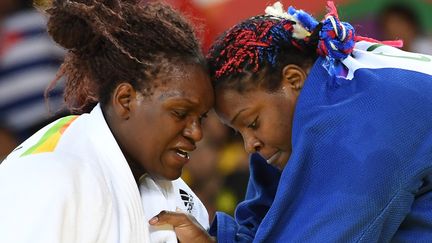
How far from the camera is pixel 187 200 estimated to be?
2480mm

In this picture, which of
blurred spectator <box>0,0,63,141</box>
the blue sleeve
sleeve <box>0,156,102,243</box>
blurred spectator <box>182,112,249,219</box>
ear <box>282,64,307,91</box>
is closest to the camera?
sleeve <box>0,156,102,243</box>

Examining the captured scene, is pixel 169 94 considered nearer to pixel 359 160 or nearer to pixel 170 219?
pixel 170 219

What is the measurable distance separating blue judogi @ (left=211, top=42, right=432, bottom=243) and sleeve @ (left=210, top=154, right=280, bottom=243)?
272 millimetres

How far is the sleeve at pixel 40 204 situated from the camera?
192 centimetres

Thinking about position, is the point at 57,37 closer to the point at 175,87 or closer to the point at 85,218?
the point at 175,87

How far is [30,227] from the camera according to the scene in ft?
6.31

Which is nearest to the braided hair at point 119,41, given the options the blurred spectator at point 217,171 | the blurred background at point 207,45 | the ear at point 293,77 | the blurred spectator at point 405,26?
the ear at point 293,77

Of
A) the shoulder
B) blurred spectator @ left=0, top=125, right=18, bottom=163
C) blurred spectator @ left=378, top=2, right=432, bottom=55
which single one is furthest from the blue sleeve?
blurred spectator @ left=378, top=2, right=432, bottom=55

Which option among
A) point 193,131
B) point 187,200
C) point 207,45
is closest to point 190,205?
point 187,200

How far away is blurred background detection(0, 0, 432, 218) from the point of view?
151 inches

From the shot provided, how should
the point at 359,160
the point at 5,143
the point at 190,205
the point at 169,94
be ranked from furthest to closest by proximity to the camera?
the point at 5,143
the point at 190,205
the point at 169,94
the point at 359,160

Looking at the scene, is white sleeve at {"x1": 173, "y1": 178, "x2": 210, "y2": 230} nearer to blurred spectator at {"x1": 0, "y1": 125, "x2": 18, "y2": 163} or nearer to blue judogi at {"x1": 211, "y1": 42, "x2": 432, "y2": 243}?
blue judogi at {"x1": 211, "y1": 42, "x2": 432, "y2": 243}

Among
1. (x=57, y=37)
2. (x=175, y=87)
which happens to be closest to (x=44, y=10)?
(x=57, y=37)

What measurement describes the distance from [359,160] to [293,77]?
1.19ft
